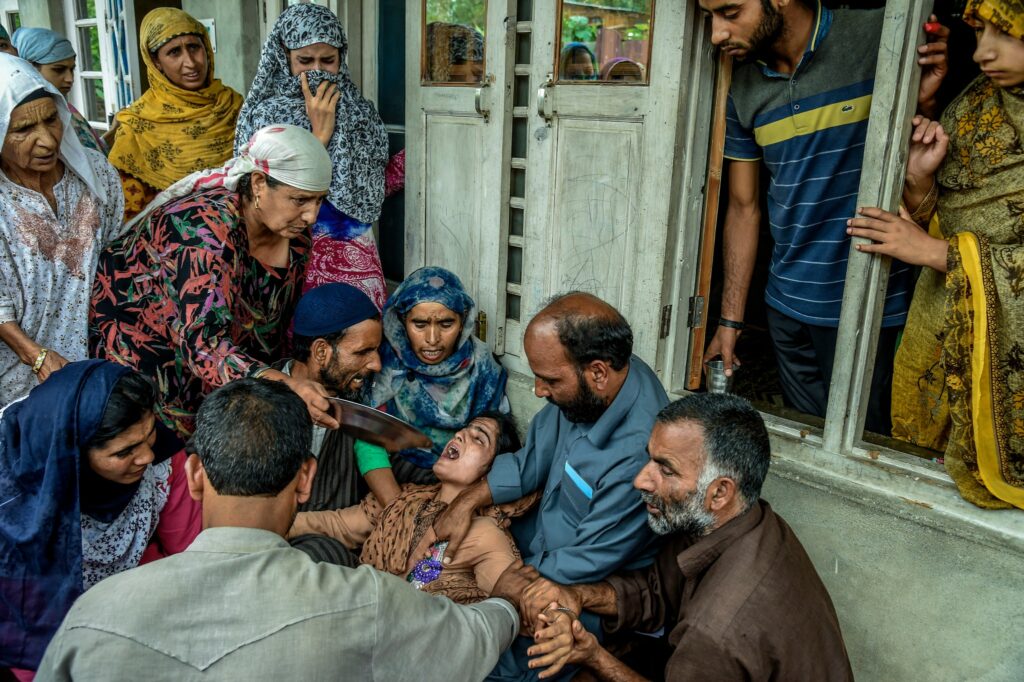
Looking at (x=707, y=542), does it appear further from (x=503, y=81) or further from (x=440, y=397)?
(x=503, y=81)

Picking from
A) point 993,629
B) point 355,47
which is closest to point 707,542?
point 993,629

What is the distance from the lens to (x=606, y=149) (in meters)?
3.29

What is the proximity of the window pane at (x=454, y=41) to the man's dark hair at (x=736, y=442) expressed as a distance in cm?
225

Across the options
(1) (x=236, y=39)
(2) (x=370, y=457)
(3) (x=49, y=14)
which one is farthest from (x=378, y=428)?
(3) (x=49, y=14)

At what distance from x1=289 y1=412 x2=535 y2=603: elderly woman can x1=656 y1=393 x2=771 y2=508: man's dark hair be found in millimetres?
1059

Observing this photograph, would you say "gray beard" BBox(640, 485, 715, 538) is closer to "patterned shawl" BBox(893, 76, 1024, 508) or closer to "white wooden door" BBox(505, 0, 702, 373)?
"patterned shawl" BBox(893, 76, 1024, 508)

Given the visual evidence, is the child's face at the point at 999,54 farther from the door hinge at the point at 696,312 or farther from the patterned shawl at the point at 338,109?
the patterned shawl at the point at 338,109

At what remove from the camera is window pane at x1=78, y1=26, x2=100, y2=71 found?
7641mm

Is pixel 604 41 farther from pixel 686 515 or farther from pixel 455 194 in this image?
pixel 686 515

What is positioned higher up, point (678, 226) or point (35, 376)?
point (678, 226)

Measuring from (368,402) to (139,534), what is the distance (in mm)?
1173

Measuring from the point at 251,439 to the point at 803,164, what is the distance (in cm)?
208

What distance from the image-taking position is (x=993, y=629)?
245 centimetres

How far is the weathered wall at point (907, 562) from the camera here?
2.43 meters
